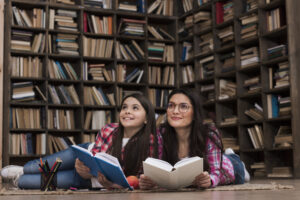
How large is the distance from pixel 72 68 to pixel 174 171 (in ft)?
11.7

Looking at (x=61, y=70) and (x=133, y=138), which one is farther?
(x=61, y=70)

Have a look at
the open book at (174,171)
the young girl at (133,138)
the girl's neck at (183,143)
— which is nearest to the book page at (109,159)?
the open book at (174,171)

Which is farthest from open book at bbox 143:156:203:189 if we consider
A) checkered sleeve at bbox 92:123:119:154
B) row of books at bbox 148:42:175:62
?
row of books at bbox 148:42:175:62

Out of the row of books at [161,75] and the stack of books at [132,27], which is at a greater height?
the stack of books at [132,27]

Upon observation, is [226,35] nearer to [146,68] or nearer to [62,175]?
[146,68]

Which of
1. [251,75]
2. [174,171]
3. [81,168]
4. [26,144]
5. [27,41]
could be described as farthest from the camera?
[27,41]

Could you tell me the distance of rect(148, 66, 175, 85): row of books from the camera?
19.6ft

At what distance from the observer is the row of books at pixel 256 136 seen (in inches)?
187

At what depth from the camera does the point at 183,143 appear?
2.93m

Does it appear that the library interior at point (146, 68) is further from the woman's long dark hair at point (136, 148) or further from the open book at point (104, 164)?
the open book at point (104, 164)

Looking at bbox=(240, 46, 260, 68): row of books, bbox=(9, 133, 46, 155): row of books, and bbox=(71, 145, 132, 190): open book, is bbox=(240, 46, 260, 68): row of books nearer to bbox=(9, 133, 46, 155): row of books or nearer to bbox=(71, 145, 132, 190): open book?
bbox=(9, 133, 46, 155): row of books

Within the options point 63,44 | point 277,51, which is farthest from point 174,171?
point 63,44

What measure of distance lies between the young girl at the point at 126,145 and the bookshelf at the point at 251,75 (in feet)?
6.12

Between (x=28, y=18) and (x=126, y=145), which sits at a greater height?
(x=28, y=18)
